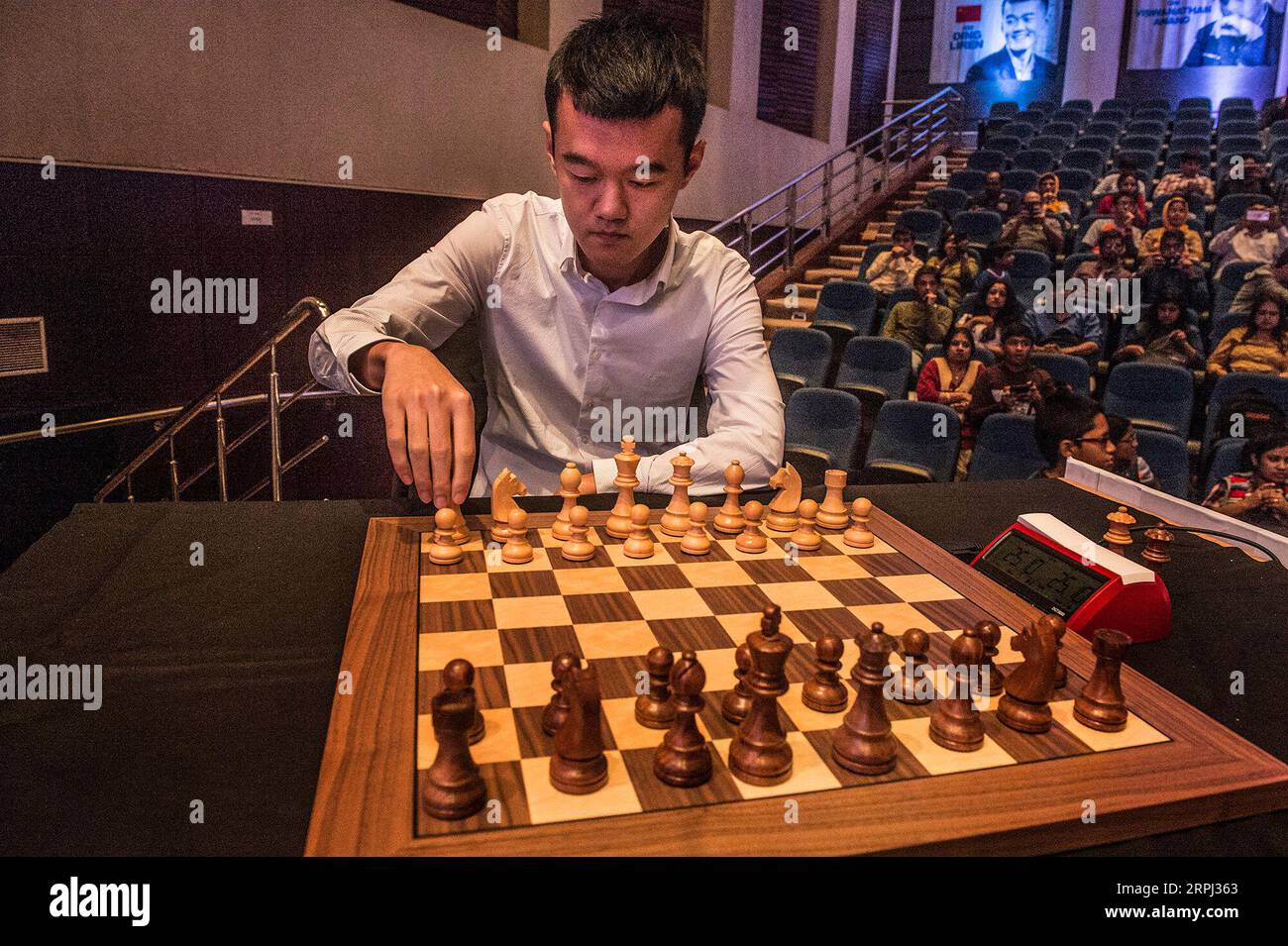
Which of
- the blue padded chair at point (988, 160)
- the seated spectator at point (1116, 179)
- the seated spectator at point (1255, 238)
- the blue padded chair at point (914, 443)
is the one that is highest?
the blue padded chair at point (988, 160)

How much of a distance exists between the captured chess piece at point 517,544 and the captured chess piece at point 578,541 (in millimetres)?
58

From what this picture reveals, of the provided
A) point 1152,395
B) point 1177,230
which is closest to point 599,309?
point 1152,395

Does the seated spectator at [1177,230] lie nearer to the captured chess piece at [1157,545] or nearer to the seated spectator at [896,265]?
the seated spectator at [896,265]

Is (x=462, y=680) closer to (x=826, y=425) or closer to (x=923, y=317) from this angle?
(x=826, y=425)

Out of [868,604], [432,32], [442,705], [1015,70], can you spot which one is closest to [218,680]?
[442,705]

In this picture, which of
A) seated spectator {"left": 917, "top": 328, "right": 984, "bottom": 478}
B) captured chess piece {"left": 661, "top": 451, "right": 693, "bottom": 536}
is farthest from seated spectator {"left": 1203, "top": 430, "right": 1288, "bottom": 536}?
captured chess piece {"left": 661, "top": 451, "right": 693, "bottom": 536}

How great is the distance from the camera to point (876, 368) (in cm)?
498

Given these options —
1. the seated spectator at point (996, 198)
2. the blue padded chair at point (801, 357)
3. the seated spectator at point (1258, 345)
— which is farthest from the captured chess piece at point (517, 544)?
the seated spectator at point (996, 198)

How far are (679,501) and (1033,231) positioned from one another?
20.3 ft

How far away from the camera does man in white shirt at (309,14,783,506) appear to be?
149 cm

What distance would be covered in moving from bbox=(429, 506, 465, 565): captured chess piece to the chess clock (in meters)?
0.83

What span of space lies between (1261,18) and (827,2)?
21.6 feet

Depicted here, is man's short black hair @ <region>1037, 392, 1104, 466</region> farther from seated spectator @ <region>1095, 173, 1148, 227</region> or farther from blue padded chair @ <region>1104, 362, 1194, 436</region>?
seated spectator @ <region>1095, 173, 1148, 227</region>

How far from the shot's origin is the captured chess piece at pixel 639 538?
1388 mm
